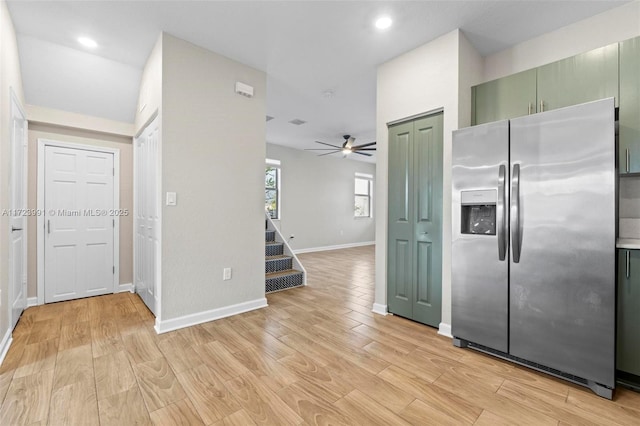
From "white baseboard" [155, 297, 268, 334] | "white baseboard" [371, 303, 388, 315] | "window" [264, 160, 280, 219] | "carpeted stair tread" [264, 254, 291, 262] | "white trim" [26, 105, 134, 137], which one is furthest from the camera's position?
"window" [264, 160, 280, 219]

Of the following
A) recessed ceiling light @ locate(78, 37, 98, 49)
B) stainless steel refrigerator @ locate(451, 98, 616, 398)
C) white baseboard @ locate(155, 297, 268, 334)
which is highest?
recessed ceiling light @ locate(78, 37, 98, 49)

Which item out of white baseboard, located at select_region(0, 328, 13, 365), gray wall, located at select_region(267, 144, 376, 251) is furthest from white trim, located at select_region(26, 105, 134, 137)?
gray wall, located at select_region(267, 144, 376, 251)

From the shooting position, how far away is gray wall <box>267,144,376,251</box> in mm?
7410

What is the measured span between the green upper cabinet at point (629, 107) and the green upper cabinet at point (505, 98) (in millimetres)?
525

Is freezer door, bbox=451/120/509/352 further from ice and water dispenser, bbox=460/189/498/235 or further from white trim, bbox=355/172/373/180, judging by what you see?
white trim, bbox=355/172/373/180

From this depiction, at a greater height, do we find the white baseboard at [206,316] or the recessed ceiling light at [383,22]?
the recessed ceiling light at [383,22]

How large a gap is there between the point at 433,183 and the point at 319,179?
18.3ft

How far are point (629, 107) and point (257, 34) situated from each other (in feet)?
10.1

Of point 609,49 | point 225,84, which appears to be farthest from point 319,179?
point 609,49

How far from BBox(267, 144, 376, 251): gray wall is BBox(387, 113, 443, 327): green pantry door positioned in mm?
4528

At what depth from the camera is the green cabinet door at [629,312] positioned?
5.94ft

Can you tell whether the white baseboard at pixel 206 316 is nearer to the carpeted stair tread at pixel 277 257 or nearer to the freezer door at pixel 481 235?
the carpeted stair tread at pixel 277 257

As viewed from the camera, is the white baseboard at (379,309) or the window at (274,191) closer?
the white baseboard at (379,309)

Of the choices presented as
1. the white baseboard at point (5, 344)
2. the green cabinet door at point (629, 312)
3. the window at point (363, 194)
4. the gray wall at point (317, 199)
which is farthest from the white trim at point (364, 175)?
the white baseboard at point (5, 344)
